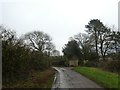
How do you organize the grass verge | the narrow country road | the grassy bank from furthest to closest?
the narrow country road, the grass verge, the grassy bank

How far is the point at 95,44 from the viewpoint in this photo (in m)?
93.9

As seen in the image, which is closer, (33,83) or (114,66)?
(33,83)

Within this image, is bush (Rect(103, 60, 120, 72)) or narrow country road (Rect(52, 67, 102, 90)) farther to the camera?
bush (Rect(103, 60, 120, 72))

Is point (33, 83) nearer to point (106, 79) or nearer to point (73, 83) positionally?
point (73, 83)

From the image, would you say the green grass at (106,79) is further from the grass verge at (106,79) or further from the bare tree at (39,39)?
the bare tree at (39,39)

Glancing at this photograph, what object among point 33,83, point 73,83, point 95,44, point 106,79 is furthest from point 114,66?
point 95,44

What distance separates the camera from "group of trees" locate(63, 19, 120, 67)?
88.9m

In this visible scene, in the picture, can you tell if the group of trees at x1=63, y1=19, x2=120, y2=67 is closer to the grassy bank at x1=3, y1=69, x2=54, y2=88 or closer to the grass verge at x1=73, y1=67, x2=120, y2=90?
the grass verge at x1=73, y1=67, x2=120, y2=90

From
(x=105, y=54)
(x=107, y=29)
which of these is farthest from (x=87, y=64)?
(x=107, y=29)

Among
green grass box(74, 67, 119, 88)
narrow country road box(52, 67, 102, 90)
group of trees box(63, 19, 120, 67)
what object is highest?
group of trees box(63, 19, 120, 67)

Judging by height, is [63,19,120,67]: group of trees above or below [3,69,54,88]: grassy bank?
above

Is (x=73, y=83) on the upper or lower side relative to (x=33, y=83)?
lower

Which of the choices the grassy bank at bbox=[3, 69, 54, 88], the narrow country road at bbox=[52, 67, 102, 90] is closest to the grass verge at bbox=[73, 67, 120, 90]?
the narrow country road at bbox=[52, 67, 102, 90]

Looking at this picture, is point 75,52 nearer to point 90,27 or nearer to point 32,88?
point 90,27
